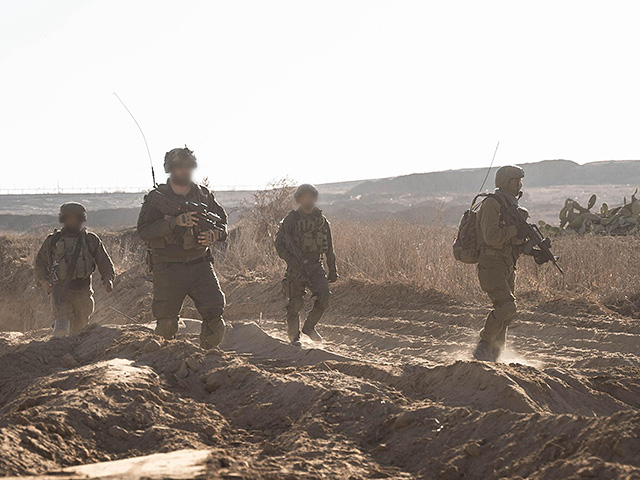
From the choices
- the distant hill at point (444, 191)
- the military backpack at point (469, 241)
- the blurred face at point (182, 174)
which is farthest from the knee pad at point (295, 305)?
the distant hill at point (444, 191)

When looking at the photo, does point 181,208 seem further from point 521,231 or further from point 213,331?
point 521,231

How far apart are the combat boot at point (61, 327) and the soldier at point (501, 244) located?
4.54 metres

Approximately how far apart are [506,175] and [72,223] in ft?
15.2

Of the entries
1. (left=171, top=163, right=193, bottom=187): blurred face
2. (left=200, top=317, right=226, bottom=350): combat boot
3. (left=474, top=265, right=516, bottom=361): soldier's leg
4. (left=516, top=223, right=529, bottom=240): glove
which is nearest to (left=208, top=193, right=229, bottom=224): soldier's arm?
(left=171, top=163, right=193, bottom=187): blurred face

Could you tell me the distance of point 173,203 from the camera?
6.68m

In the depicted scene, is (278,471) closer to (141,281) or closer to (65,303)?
(65,303)

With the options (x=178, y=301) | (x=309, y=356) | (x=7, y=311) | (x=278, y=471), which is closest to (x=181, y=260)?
(x=178, y=301)

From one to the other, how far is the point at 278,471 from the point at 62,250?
5.88 m

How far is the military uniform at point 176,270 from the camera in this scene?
6672 mm


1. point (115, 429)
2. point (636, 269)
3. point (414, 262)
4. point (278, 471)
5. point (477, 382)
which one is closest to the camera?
point (278, 471)

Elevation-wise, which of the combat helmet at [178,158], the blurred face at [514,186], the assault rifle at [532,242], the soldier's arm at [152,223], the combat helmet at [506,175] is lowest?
the assault rifle at [532,242]

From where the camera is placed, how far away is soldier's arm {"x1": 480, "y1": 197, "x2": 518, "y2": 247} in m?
6.94

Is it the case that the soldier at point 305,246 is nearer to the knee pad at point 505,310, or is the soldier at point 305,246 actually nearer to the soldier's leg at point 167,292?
the soldier's leg at point 167,292

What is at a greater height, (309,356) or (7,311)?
(309,356)
